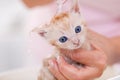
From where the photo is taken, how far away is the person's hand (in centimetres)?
Result: 44

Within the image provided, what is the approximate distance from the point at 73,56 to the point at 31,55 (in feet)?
0.58

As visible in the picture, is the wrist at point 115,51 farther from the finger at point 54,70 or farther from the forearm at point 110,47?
the finger at point 54,70

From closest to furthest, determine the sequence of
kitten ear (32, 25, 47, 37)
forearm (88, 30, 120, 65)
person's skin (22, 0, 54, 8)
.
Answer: kitten ear (32, 25, 47, 37), forearm (88, 30, 120, 65), person's skin (22, 0, 54, 8)

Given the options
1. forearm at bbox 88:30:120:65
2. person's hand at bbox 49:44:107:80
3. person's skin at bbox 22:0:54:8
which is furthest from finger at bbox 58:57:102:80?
person's skin at bbox 22:0:54:8

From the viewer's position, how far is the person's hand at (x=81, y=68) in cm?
44

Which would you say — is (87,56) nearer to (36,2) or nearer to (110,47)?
(110,47)

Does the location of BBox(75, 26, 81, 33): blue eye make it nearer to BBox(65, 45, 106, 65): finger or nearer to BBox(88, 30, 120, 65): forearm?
BBox(65, 45, 106, 65): finger

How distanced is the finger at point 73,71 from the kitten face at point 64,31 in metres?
0.04

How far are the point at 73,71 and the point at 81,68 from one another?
0.01 m

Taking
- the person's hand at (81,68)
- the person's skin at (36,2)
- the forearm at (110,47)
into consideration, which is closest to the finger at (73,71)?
the person's hand at (81,68)

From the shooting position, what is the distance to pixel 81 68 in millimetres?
446

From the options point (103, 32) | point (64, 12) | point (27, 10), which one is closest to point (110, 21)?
point (103, 32)

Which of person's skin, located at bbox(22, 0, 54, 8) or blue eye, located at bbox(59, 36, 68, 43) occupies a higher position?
person's skin, located at bbox(22, 0, 54, 8)

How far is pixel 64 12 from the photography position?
15.9 inches
